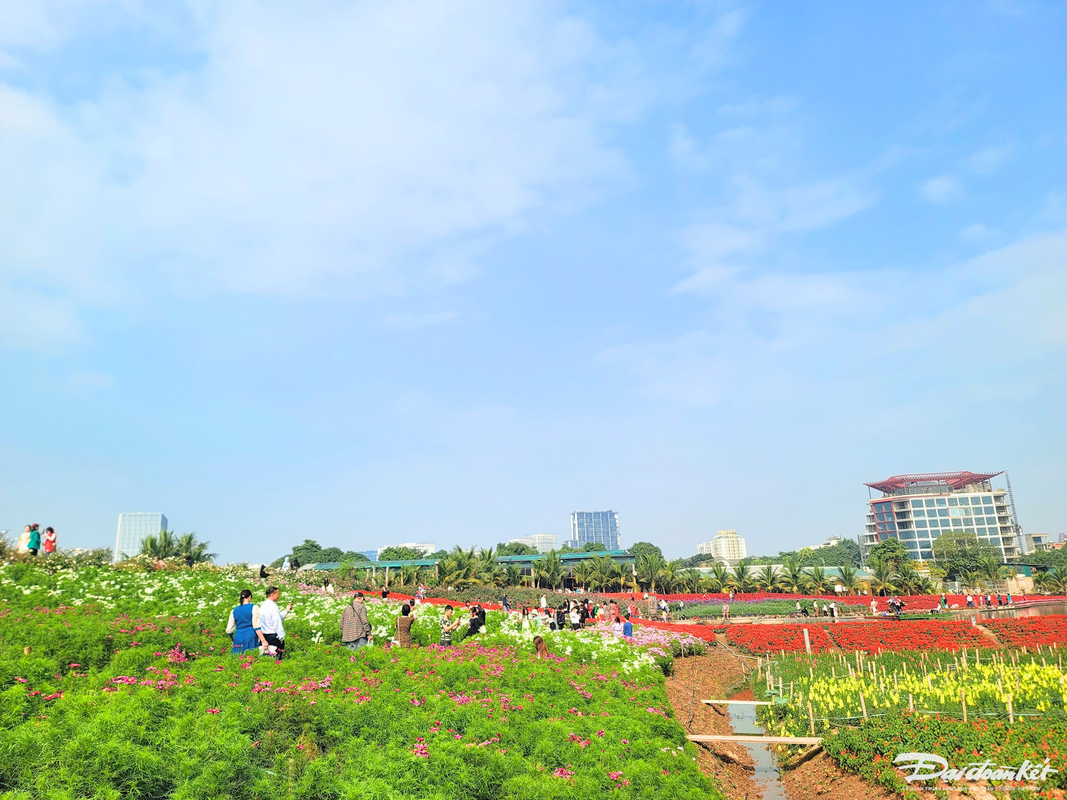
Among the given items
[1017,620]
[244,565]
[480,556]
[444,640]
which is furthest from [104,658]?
[480,556]

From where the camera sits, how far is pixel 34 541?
24812mm

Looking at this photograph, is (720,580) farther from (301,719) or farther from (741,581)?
(301,719)

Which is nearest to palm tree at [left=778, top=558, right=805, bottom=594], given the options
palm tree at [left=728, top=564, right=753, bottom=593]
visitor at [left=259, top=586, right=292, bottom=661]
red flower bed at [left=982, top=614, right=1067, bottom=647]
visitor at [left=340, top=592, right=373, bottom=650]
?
palm tree at [left=728, top=564, right=753, bottom=593]

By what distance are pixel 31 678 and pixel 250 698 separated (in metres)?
3.53

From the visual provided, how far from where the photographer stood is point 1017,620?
3216 centimetres

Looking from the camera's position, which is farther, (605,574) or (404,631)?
(605,574)

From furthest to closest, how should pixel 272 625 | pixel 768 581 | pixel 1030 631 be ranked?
1. pixel 768 581
2. pixel 1030 631
3. pixel 272 625

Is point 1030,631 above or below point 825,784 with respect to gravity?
above

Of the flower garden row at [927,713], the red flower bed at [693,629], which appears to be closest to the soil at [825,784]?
the flower garden row at [927,713]

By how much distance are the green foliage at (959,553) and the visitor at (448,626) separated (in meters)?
76.0

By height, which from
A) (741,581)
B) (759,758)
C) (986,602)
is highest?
(741,581)

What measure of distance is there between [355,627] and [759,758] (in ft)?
35.6

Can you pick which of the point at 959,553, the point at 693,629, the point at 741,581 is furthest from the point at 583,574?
the point at 959,553

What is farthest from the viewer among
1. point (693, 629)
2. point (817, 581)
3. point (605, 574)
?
point (605, 574)
